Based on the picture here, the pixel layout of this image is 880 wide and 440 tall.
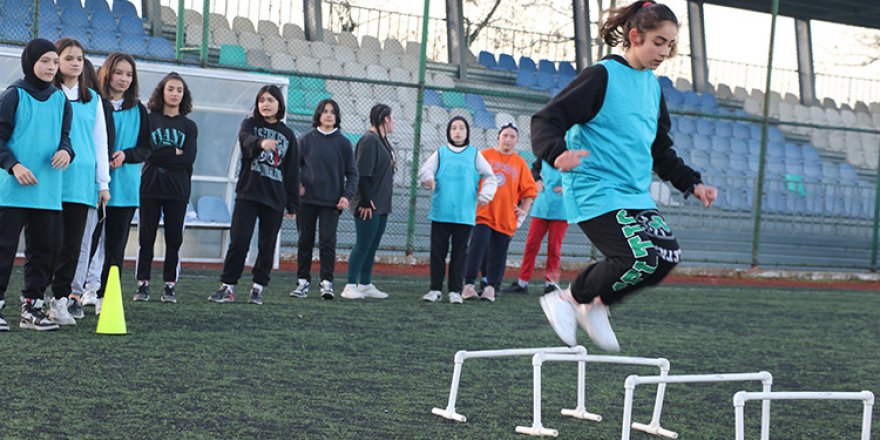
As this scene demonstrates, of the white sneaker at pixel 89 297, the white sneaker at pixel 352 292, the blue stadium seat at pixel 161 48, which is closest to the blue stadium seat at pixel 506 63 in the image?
the blue stadium seat at pixel 161 48

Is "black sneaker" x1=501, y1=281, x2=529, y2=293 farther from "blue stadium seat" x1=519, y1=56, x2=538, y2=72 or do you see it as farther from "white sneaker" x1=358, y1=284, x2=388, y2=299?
"blue stadium seat" x1=519, y1=56, x2=538, y2=72

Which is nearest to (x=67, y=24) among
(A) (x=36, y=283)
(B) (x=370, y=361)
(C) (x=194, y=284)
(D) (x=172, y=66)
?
(D) (x=172, y=66)

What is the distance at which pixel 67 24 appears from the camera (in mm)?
14812

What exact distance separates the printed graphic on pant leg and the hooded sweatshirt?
349 cm

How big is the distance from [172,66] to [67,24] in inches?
144

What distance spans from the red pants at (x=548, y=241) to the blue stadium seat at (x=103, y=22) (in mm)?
7059

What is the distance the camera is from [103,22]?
15.2 meters

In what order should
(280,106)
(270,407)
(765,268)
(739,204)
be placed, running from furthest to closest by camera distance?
(739,204) → (765,268) → (280,106) → (270,407)

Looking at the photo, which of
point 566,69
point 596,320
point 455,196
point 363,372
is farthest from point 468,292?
point 566,69

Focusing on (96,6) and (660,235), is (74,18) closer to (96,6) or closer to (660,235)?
(96,6)

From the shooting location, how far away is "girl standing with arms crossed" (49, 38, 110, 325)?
262 inches

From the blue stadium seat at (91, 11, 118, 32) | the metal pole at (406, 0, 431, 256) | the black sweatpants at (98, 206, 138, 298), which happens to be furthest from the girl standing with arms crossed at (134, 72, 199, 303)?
the blue stadium seat at (91, 11, 118, 32)

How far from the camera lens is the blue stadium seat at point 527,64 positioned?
2066 cm

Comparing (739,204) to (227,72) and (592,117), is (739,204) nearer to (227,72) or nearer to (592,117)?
(227,72)
